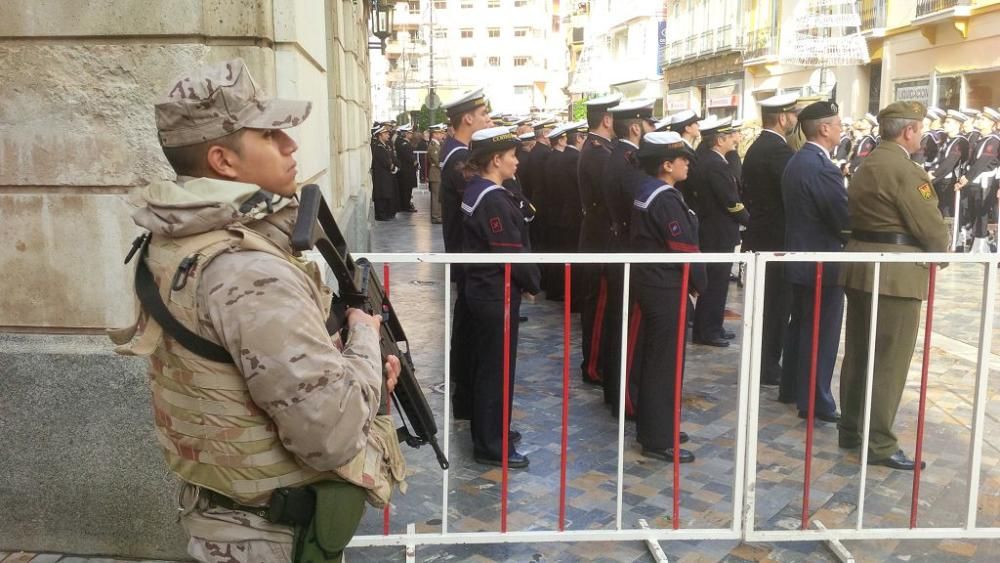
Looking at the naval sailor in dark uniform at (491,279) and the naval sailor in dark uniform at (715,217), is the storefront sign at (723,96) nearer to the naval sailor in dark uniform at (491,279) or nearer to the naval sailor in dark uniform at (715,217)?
the naval sailor in dark uniform at (715,217)

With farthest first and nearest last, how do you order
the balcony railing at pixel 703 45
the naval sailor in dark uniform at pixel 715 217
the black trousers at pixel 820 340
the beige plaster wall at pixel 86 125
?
the balcony railing at pixel 703 45
the naval sailor in dark uniform at pixel 715 217
the black trousers at pixel 820 340
the beige plaster wall at pixel 86 125

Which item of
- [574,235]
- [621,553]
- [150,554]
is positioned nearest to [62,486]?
[150,554]

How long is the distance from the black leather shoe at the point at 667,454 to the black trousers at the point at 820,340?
107 cm

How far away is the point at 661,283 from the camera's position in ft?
15.2

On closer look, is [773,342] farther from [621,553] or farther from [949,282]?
[949,282]

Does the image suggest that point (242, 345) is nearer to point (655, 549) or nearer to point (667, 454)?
point (655, 549)

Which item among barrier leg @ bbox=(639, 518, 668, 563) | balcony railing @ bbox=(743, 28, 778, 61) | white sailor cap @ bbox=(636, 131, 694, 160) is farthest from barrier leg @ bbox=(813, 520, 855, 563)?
balcony railing @ bbox=(743, 28, 778, 61)

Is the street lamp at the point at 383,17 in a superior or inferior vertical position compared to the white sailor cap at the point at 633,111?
superior

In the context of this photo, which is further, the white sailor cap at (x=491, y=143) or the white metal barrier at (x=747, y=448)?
the white sailor cap at (x=491, y=143)

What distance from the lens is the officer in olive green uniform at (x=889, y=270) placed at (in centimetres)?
464

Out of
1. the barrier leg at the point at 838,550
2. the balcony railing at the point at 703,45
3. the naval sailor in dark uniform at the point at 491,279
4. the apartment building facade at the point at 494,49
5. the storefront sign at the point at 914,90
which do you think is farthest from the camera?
the apartment building facade at the point at 494,49

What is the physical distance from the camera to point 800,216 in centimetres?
560

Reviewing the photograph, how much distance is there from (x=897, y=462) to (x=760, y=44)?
100 ft

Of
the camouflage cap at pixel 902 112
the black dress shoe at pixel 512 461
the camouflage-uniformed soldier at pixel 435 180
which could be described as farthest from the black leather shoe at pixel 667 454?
the camouflage-uniformed soldier at pixel 435 180
